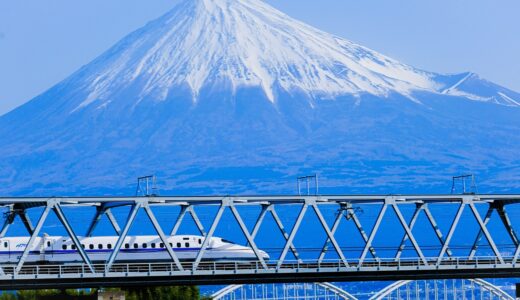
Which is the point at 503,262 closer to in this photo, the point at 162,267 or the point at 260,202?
the point at 260,202

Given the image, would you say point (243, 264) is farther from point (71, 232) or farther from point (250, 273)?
point (71, 232)

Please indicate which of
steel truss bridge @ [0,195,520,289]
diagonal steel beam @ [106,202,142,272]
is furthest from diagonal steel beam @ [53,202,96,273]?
diagonal steel beam @ [106,202,142,272]

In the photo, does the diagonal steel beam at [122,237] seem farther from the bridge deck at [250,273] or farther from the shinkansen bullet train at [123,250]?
the shinkansen bullet train at [123,250]

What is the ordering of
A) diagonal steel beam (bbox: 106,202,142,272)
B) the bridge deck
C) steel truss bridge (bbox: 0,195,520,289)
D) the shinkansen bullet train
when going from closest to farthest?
the bridge deck
steel truss bridge (bbox: 0,195,520,289)
diagonal steel beam (bbox: 106,202,142,272)
the shinkansen bullet train

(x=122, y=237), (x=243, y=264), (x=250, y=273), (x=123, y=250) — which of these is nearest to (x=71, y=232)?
(x=122, y=237)

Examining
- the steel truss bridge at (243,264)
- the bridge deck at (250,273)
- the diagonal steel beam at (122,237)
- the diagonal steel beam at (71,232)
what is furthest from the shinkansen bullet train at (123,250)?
the diagonal steel beam at (71,232)

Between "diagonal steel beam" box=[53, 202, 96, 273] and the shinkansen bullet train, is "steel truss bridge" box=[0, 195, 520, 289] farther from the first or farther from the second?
the shinkansen bullet train

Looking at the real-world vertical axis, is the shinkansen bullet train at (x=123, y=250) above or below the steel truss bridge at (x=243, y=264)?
above

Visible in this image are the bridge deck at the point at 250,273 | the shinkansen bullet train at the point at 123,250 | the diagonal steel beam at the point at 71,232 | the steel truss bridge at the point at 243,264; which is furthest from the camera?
the shinkansen bullet train at the point at 123,250

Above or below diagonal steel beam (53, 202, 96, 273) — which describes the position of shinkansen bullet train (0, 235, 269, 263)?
above
